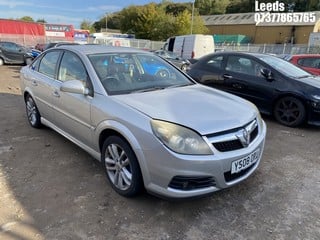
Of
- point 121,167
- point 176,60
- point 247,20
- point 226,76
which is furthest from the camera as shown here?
point 247,20

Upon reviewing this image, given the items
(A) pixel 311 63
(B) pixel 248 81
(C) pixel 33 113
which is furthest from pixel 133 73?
(A) pixel 311 63

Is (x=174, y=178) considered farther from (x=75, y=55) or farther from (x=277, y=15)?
(x=277, y=15)

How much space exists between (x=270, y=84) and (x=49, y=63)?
14.0 feet

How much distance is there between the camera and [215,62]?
7027 mm

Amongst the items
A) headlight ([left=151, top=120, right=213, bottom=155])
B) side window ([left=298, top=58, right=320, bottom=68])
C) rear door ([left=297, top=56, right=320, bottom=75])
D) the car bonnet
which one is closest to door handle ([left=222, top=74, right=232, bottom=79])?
the car bonnet

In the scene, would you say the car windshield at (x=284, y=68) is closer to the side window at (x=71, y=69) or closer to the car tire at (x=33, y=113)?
the side window at (x=71, y=69)

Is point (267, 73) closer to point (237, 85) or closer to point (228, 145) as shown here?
point (237, 85)

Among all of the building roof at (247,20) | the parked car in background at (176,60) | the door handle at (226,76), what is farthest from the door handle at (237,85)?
the building roof at (247,20)

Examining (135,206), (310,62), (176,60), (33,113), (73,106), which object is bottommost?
(135,206)

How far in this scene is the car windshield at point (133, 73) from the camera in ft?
11.0

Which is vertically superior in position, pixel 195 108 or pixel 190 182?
pixel 195 108

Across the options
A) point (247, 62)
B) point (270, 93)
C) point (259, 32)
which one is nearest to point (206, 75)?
point (247, 62)

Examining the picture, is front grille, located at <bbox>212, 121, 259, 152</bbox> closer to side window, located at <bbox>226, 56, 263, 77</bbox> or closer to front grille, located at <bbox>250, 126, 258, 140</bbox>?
front grille, located at <bbox>250, 126, 258, 140</bbox>

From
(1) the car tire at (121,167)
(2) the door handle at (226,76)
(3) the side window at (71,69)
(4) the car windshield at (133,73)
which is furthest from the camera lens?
(2) the door handle at (226,76)
